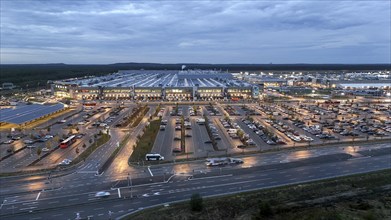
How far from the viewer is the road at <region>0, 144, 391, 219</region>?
17281 mm

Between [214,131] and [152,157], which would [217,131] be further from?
[152,157]

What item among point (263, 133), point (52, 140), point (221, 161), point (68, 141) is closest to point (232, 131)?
point (263, 133)

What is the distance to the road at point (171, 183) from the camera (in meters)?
17.3

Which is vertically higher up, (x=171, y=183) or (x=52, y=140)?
(x=52, y=140)

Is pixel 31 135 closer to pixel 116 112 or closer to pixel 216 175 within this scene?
pixel 116 112

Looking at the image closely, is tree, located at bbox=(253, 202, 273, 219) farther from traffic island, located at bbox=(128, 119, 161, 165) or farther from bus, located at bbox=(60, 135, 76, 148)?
bus, located at bbox=(60, 135, 76, 148)

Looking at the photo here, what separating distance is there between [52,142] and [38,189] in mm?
12332

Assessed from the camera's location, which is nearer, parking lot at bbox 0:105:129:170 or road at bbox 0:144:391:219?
road at bbox 0:144:391:219

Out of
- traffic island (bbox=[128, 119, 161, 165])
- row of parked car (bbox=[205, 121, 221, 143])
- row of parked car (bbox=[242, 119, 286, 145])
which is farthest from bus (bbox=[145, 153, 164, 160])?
row of parked car (bbox=[242, 119, 286, 145])

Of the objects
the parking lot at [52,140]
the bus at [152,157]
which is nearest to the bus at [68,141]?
the parking lot at [52,140]

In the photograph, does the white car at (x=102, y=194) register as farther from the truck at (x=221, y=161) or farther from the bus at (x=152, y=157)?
→ the truck at (x=221, y=161)

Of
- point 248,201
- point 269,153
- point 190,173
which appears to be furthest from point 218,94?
point 248,201

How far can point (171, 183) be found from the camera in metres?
20.7

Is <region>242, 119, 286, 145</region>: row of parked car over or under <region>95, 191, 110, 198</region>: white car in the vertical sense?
over
